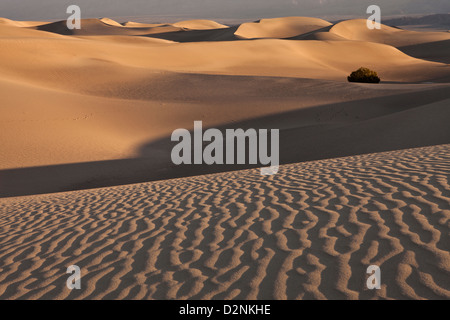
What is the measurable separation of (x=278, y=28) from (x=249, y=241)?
105 metres

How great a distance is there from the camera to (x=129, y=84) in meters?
26.8

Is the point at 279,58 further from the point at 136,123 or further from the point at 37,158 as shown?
the point at 37,158

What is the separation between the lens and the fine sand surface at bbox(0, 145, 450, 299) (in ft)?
13.4

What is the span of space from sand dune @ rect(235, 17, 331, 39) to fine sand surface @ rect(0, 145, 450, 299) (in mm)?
82494

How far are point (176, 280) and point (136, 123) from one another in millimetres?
15266

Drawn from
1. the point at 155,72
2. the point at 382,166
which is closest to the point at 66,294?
the point at 382,166

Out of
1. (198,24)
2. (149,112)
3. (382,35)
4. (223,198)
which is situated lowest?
(223,198)

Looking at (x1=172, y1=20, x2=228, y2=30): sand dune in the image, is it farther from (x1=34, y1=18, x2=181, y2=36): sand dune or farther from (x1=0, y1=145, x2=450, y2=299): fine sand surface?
(x1=0, y1=145, x2=450, y2=299): fine sand surface

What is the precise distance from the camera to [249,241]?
5.15m

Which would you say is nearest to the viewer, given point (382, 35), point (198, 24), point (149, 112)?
point (149, 112)

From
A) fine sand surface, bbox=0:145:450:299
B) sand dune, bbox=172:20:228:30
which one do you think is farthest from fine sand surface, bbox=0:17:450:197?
sand dune, bbox=172:20:228:30

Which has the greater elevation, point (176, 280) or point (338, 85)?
point (338, 85)

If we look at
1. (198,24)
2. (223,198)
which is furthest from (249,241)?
(198,24)

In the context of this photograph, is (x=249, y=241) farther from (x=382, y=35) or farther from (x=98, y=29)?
(x=98, y=29)
